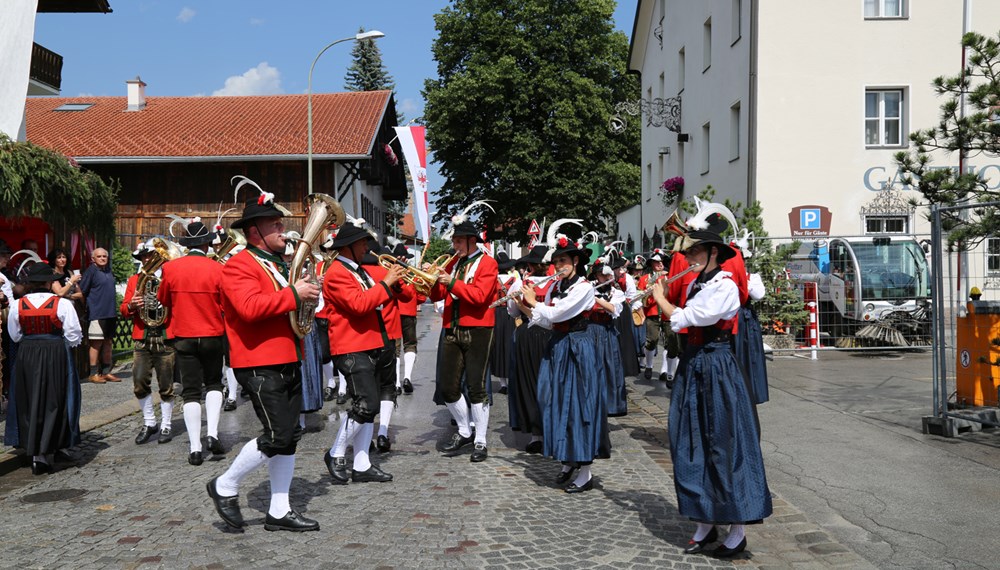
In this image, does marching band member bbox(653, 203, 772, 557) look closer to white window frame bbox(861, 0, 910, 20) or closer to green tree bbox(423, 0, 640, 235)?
white window frame bbox(861, 0, 910, 20)

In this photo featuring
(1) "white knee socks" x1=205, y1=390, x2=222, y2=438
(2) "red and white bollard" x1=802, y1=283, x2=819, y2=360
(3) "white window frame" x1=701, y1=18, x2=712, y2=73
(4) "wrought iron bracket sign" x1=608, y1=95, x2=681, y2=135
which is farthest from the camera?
(4) "wrought iron bracket sign" x1=608, y1=95, x2=681, y2=135

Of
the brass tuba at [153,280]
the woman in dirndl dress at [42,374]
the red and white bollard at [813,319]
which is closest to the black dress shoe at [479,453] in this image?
the brass tuba at [153,280]

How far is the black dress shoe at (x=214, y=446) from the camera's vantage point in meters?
7.47

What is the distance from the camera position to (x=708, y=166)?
2408cm

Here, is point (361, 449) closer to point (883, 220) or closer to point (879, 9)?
point (883, 220)

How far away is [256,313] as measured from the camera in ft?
16.5

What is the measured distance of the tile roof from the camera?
2861 centimetres

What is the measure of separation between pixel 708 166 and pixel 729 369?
20.2 meters

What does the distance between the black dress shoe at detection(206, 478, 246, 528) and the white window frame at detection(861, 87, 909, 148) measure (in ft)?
58.5

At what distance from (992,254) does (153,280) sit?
27.4ft

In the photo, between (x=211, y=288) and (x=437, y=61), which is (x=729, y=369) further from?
(x=437, y=61)

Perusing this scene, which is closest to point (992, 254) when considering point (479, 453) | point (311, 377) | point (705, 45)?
point (479, 453)

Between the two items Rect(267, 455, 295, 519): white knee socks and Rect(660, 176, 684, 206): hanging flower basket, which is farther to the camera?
Rect(660, 176, 684, 206): hanging flower basket

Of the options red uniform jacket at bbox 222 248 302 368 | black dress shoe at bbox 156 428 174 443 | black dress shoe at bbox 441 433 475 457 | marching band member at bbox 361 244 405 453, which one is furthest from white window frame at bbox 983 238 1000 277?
black dress shoe at bbox 156 428 174 443
